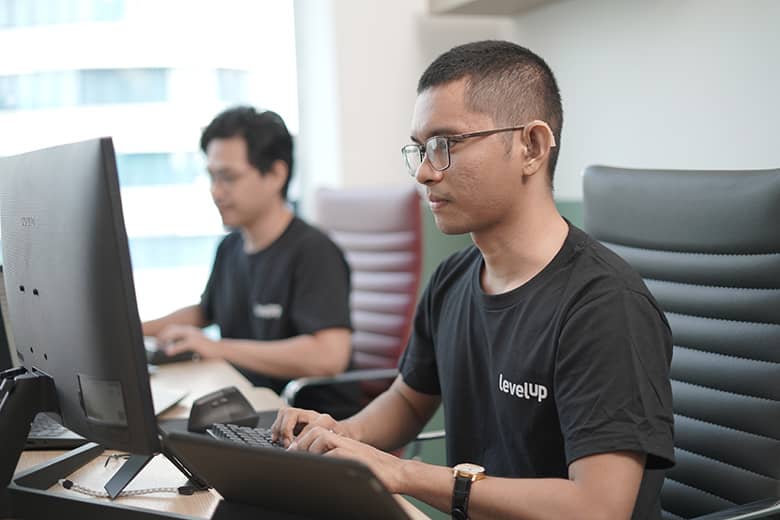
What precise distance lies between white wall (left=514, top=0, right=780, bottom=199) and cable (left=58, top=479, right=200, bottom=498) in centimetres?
141

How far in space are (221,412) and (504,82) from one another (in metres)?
0.78

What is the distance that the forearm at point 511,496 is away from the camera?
1.18 m

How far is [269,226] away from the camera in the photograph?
2711mm

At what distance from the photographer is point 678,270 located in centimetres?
158

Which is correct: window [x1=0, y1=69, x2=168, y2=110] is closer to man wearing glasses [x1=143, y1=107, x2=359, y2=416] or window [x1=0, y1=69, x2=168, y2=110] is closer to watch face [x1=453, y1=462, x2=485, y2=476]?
man wearing glasses [x1=143, y1=107, x2=359, y2=416]

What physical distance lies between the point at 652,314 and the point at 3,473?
3.04 ft

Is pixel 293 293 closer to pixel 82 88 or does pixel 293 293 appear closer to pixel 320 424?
pixel 320 424

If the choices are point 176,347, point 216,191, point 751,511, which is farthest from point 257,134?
point 751,511

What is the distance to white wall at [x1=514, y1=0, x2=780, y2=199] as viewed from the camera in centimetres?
204

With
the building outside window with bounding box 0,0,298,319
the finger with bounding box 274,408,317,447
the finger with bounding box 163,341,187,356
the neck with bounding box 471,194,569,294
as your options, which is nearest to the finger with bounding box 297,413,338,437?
the finger with bounding box 274,408,317,447

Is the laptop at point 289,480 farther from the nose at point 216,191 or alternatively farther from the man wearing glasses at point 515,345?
the nose at point 216,191

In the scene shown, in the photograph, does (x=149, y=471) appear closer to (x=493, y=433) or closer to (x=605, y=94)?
(x=493, y=433)

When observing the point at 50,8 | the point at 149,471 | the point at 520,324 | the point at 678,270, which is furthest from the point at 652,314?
the point at 50,8

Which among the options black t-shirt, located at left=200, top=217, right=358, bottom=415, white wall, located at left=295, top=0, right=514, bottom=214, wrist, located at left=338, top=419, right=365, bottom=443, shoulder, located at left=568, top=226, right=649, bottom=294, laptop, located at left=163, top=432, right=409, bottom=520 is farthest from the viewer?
white wall, located at left=295, top=0, right=514, bottom=214
